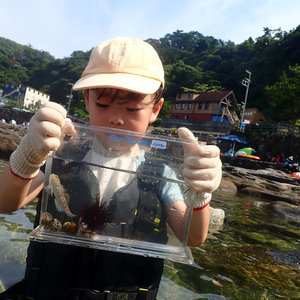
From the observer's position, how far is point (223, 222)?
5141mm

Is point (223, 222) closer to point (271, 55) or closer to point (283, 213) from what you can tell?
point (283, 213)

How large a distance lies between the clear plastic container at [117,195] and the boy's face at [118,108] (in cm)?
21

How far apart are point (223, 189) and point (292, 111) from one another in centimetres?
2614

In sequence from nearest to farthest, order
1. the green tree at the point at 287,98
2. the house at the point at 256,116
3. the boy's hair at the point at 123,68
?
1. the boy's hair at the point at 123,68
2. the green tree at the point at 287,98
3. the house at the point at 256,116

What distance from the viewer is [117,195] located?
1542mm

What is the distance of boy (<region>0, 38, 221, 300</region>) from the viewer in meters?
1.46

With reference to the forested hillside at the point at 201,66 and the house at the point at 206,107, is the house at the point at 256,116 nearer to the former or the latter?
the forested hillside at the point at 201,66

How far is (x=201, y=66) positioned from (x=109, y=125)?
7633cm

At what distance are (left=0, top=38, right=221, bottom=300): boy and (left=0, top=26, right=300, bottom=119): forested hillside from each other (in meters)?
49.1

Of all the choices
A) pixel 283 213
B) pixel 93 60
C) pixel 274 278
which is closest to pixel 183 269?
pixel 274 278

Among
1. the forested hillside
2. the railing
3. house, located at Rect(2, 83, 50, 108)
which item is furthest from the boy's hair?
house, located at Rect(2, 83, 50, 108)

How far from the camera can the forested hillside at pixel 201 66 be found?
55750 mm

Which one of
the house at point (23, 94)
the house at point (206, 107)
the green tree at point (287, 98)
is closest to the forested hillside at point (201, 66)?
the house at point (23, 94)

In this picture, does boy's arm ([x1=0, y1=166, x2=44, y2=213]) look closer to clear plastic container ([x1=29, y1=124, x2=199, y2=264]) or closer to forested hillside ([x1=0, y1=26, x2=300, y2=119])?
clear plastic container ([x1=29, y1=124, x2=199, y2=264])
